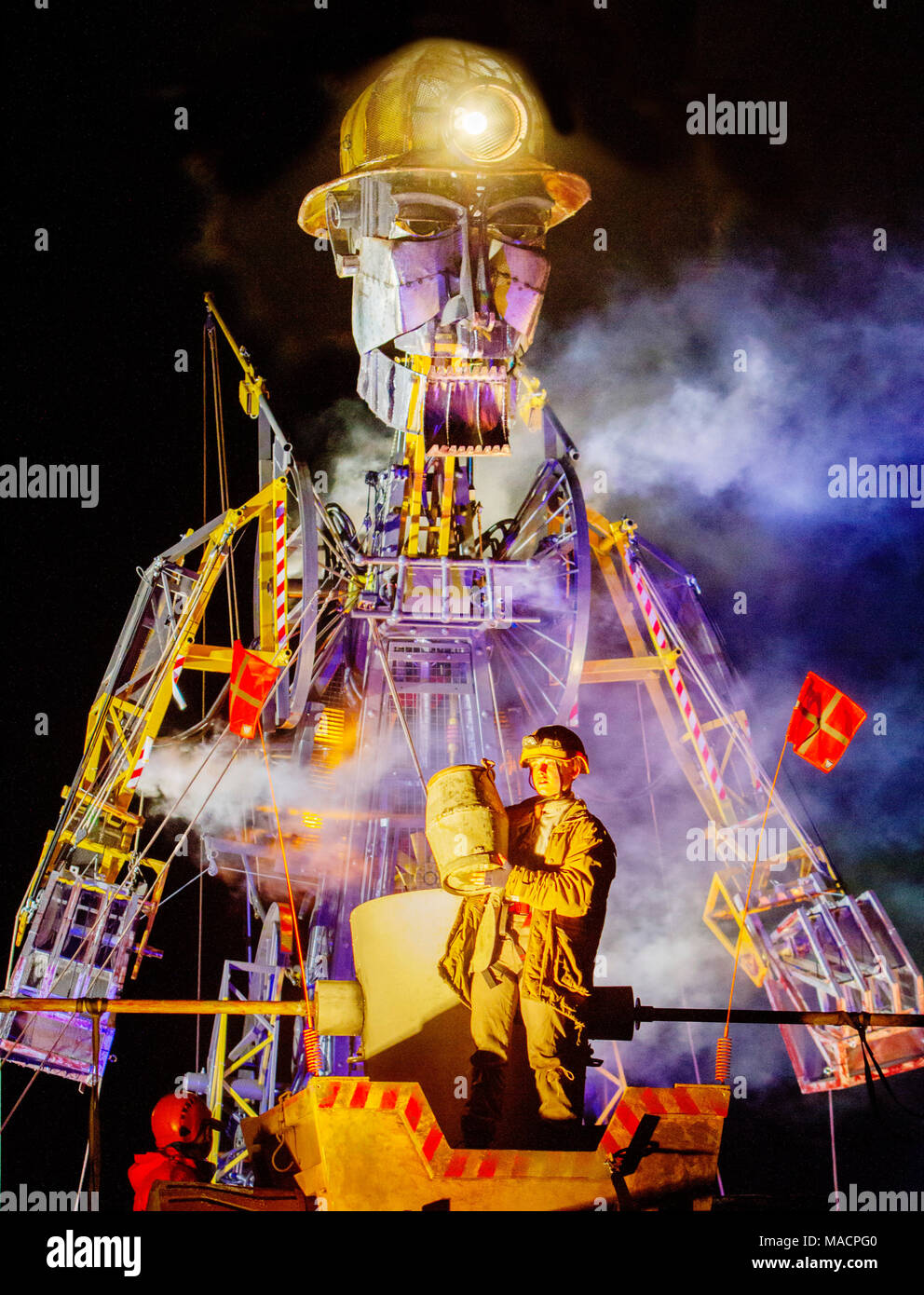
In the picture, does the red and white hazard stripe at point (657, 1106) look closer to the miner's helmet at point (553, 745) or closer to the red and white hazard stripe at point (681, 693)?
the miner's helmet at point (553, 745)

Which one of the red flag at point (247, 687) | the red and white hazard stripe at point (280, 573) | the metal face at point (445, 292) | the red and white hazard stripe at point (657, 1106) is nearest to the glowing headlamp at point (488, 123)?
the metal face at point (445, 292)

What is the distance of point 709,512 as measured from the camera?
43.3 ft

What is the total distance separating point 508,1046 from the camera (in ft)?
19.2

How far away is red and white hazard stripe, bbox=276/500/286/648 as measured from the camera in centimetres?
1034

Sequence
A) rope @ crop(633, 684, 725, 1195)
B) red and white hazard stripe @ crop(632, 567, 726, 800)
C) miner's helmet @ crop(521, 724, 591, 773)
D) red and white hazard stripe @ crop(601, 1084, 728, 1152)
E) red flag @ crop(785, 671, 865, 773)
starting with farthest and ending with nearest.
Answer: rope @ crop(633, 684, 725, 1195)
red and white hazard stripe @ crop(632, 567, 726, 800)
red flag @ crop(785, 671, 865, 773)
miner's helmet @ crop(521, 724, 591, 773)
red and white hazard stripe @ crop(601, 1084, 728, 1152)

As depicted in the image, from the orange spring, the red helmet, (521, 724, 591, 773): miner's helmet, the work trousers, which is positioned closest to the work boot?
the work trousers

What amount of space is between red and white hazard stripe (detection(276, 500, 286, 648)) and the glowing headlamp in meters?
3.46

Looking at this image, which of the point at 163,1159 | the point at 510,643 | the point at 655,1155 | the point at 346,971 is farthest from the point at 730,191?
the point at 163,1159

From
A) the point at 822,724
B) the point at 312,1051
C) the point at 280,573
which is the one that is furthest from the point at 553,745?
Result: the point at 280,573

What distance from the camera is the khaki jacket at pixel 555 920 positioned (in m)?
5.66

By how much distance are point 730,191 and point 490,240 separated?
298 centimetres

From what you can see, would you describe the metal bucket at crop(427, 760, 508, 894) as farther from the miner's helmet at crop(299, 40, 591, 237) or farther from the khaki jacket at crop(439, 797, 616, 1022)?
the miner's helmet at crop(299, 40, 591, 237)
